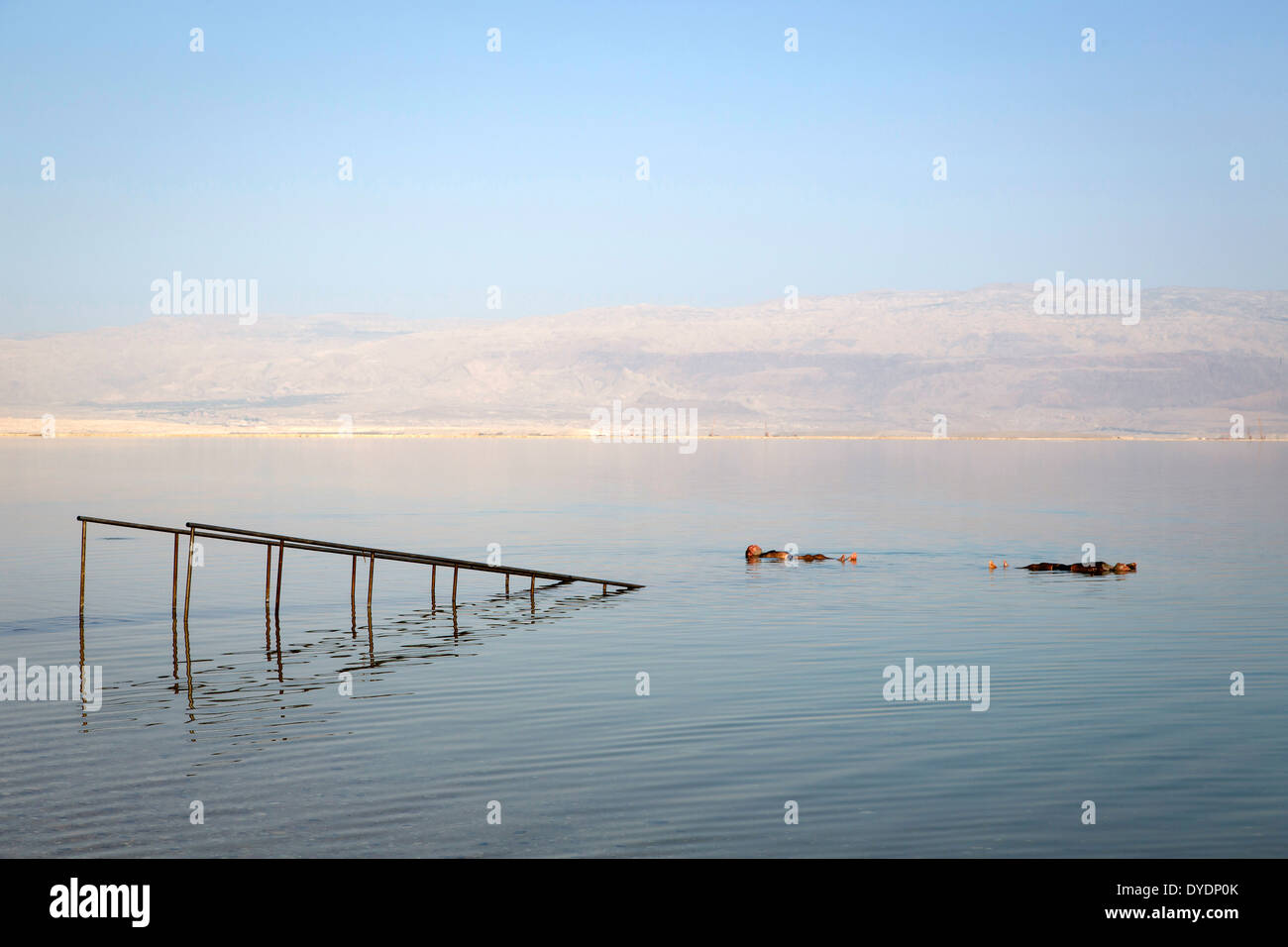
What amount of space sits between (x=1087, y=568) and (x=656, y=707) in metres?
27.5

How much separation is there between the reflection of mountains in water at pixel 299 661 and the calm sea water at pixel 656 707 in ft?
0.45

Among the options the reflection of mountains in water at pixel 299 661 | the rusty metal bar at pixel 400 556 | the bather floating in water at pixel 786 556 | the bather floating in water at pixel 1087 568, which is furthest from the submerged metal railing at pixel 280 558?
the bather floating in water at pixel 1087 568

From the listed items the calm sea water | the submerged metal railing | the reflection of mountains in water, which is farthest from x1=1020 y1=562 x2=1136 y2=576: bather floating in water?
the reflection of mountains in water

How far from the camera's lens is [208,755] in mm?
20156

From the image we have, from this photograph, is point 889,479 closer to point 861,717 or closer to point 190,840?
point 861,717

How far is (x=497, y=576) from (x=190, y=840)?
30654 millimetres

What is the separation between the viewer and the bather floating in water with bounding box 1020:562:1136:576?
46.7 m

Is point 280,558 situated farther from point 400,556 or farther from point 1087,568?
point 1087,568

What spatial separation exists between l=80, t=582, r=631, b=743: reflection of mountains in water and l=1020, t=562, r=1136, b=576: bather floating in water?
16748 millimetres

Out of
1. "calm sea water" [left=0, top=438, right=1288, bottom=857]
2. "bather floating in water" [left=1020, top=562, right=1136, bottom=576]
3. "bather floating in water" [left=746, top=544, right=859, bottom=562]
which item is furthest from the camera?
"bather floating in water" [left=746, top=544, right=859, bottom=562]

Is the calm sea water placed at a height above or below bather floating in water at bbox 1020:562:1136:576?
below

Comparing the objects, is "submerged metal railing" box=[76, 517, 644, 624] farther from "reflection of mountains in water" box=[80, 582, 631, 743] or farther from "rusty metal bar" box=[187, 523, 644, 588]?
"reflection of mountains in water" box=[80, 582, 631, 743]

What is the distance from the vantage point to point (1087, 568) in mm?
46781

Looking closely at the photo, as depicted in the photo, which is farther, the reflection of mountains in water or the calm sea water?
the reflection of mountains in water
